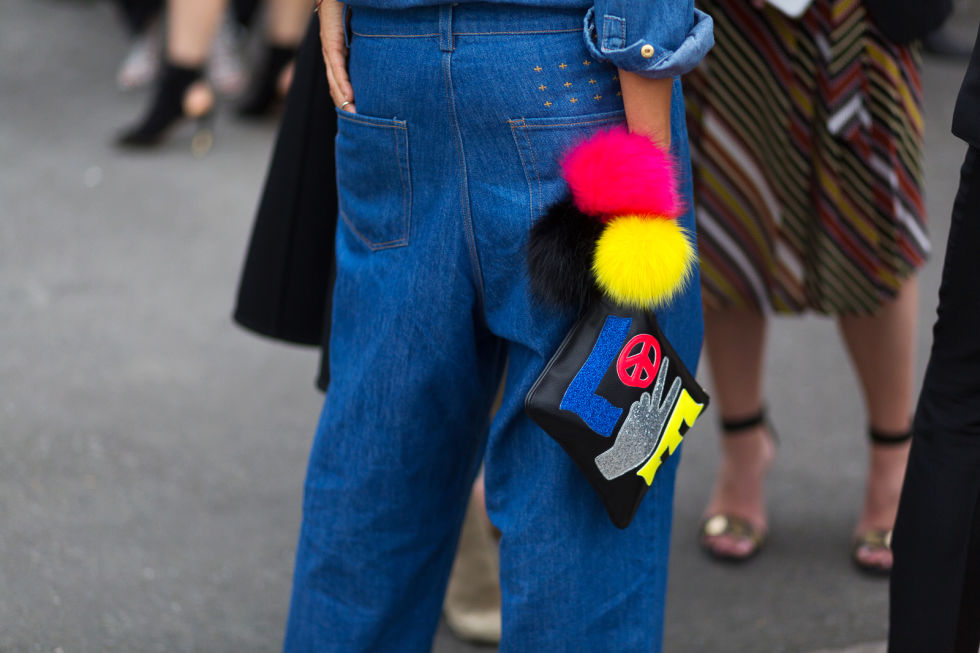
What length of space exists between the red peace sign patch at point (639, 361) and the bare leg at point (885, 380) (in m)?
1.01

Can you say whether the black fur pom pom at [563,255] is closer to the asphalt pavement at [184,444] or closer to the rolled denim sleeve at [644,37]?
the rolled denim sleeve at [644,37]

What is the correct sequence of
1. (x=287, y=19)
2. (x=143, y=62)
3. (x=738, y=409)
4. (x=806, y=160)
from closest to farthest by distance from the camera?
(x=806, y=160)
(x=738, y=409)
(x=287, y=19)
(x=143, y=62)

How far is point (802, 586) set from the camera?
91.3 inches

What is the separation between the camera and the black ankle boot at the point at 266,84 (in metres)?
5.01

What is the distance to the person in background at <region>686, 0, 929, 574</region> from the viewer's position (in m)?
2.06

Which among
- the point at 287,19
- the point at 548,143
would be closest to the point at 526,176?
the point at 548,143

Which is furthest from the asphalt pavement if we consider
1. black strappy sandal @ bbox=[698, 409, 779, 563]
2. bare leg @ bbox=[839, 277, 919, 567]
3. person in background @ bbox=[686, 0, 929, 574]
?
person in background @ bbox=[686, 0, 929, 574]

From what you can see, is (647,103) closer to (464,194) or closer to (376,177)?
(464,194)

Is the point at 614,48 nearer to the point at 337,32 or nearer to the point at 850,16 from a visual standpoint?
the point at 337,32

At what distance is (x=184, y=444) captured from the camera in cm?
282

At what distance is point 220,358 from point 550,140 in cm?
218

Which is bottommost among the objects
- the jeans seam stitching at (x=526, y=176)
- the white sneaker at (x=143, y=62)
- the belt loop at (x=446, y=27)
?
the white sneaker at (x=143, y=62)

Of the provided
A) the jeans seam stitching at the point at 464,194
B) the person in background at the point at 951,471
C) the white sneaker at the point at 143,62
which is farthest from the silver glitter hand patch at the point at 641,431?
the white sneaker at the point at 143,62

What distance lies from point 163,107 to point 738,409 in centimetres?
325
